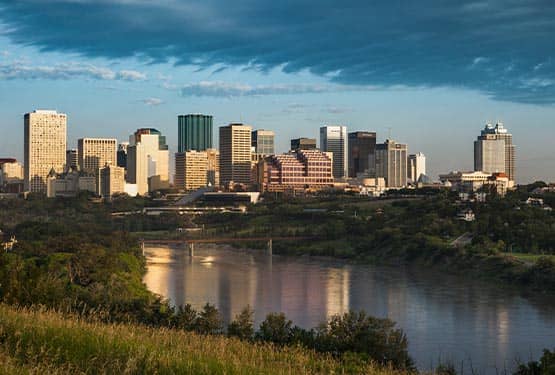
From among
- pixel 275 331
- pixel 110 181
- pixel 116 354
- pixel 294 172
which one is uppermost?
pixel 294 172

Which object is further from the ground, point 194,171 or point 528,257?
point 194,171

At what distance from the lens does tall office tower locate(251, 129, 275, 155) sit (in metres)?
136

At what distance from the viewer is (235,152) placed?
118m

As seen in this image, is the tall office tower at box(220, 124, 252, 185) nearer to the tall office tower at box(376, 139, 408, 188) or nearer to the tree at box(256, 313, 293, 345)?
the tall office tower at box(376, 139, 408, 188)

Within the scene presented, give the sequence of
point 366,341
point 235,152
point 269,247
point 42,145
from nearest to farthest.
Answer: point 366,341, point 269,247, point 42,145, point 235,152

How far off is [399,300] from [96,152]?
99195 millimetres

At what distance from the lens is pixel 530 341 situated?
2014cm

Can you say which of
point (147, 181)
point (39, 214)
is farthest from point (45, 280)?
point (147, 181)

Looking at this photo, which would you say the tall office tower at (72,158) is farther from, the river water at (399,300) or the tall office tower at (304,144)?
the river water at (399,300)

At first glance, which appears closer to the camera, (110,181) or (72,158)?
(110,181)

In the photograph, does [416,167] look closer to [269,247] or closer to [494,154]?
[494,154]

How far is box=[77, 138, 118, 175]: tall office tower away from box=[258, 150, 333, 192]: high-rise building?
27588 mm

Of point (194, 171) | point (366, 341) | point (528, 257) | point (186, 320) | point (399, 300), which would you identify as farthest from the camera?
point (194, 171)

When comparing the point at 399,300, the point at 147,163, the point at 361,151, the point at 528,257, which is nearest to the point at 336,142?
the point at 361,151
